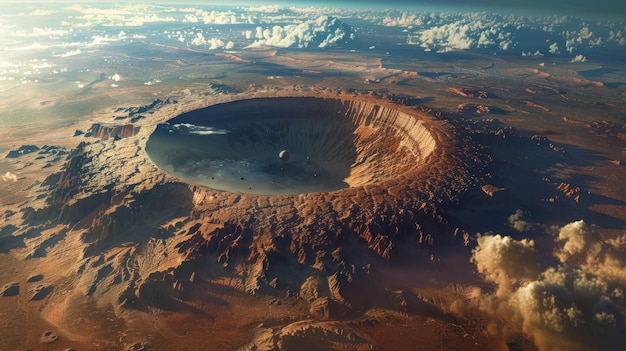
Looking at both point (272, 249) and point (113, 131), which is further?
point (113, 131)

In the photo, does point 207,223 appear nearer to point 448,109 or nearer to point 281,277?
point 281,277

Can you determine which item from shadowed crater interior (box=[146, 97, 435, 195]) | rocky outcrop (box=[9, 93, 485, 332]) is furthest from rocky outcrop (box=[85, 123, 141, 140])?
rocky outcrop (box=[9, 93, 485, 332])

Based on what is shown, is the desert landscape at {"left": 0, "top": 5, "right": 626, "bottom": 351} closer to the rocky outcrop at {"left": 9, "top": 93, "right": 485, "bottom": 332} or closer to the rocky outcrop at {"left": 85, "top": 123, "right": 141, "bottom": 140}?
the rocky outcrop at {"left": 9, "top": 93, "right": 485, "bottom": 332}

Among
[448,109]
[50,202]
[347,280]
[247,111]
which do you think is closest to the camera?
[347,280]

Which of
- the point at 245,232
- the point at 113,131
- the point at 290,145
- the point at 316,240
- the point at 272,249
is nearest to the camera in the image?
the point at 272,249

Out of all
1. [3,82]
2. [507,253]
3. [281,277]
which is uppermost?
[507,253]

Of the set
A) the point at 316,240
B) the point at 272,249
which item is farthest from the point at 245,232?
the point at 316,240

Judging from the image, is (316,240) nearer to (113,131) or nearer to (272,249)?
(272,249)

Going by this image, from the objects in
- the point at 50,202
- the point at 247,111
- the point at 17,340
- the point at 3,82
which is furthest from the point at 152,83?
the point at 17,340
